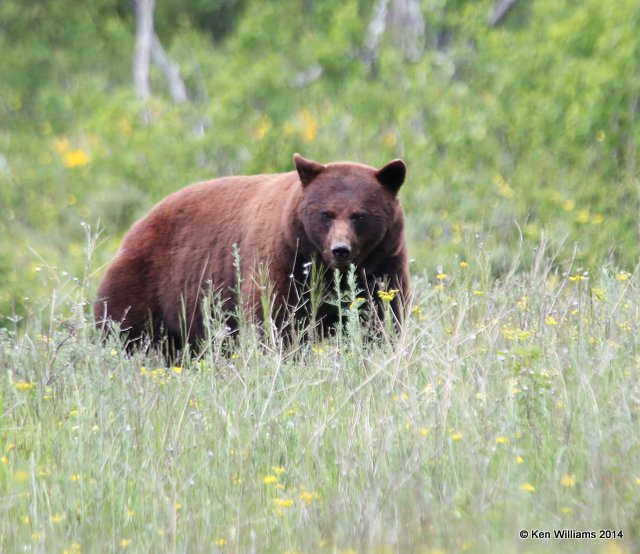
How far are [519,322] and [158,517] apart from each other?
2.26 metres

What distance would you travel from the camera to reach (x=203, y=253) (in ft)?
25.0

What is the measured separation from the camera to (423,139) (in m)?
13.6

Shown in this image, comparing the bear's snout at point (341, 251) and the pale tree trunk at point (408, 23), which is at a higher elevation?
the bear's snout at point (341, 251)

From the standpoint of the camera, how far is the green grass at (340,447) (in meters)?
3.55

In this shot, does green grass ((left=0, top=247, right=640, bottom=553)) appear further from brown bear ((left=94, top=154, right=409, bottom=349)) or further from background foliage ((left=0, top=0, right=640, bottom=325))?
background foliage ((left=0, top=0, right=640, bottom=325))

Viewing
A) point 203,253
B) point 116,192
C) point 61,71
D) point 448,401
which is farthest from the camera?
point 61,71

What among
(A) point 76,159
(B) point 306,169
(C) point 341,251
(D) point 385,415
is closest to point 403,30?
(A) point 76,159

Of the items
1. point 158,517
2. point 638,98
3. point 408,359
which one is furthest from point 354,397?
point 638,98

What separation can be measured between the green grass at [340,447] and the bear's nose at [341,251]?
1279mm

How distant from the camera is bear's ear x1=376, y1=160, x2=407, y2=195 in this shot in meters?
7.16

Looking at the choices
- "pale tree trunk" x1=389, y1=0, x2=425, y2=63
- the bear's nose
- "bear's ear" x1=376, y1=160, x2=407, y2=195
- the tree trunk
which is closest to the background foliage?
"pale tree trunk" x1=389, y1=0, x2=425, y2=63

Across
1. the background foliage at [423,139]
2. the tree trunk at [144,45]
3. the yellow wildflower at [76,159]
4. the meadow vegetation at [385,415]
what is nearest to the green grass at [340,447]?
the meadow vegetation at [385,415]

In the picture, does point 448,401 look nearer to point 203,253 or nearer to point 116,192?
point 203,253

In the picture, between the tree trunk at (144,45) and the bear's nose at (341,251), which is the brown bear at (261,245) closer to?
the bear's nose at (341,251)
